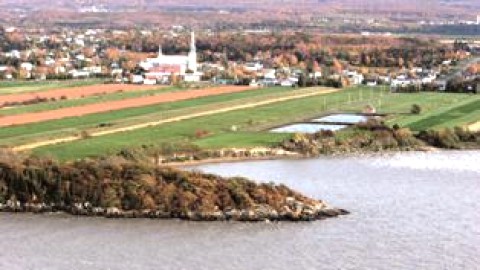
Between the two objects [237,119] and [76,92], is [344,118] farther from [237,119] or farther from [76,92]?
[76,92]

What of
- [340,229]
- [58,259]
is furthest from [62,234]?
[340,229]

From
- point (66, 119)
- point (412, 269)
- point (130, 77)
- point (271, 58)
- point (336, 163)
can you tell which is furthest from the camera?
A: point (271, 58)

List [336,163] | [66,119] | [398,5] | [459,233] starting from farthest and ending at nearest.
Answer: [398,5], [66,119], [336,163], [459,233]

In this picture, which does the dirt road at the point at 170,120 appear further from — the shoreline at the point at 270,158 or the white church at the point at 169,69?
the white church at the point at 169,69

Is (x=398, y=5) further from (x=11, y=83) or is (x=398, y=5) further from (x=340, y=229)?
(x=340, y=229)

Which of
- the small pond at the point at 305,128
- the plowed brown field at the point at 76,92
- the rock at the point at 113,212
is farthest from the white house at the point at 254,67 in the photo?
the rock at the point at 113,212
